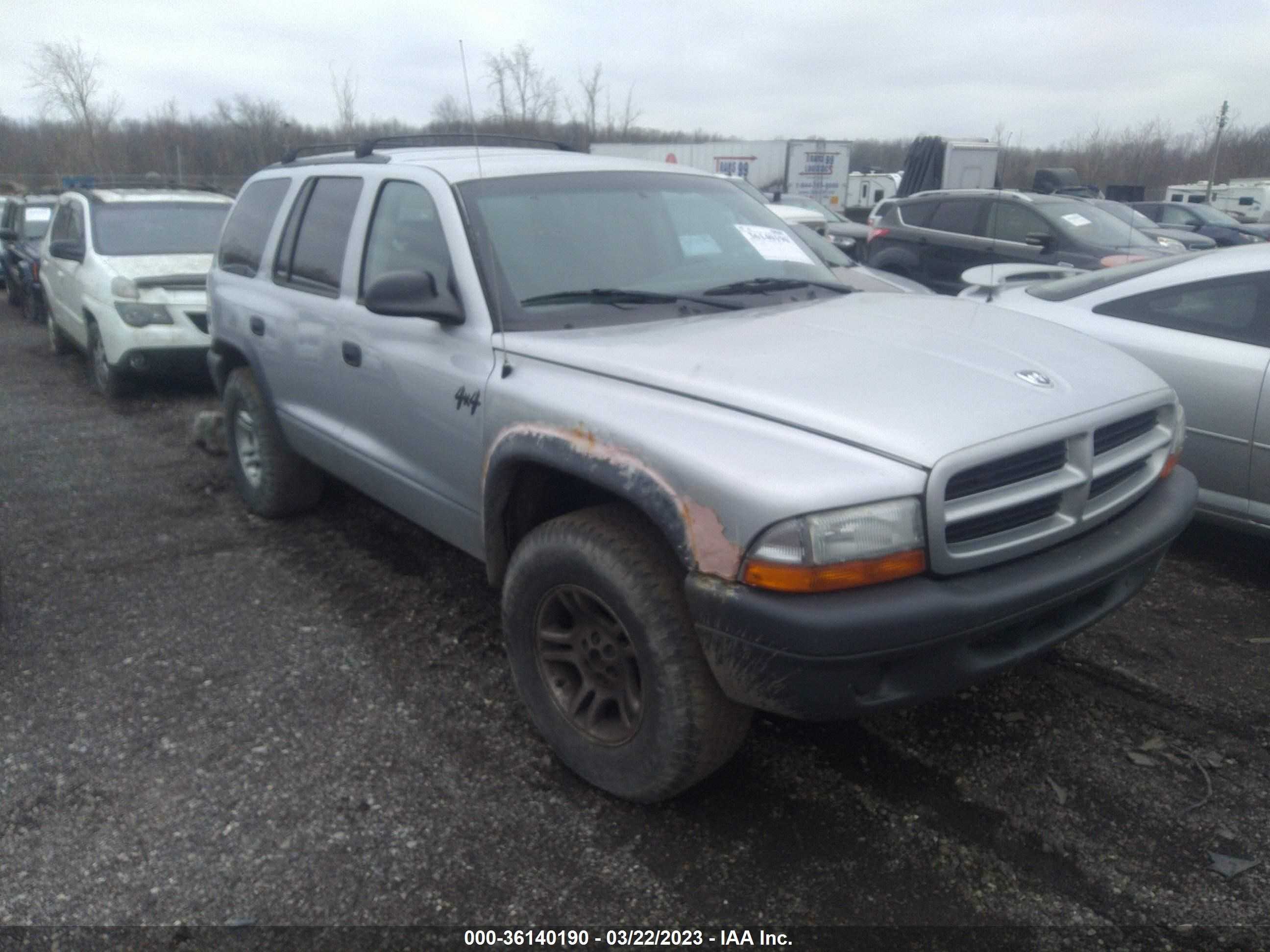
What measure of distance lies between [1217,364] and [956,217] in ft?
21.5

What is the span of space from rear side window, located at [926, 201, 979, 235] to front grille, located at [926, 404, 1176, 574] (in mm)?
7829

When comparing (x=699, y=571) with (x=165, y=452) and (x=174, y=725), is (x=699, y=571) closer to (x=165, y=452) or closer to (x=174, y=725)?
(x=174, y=725)

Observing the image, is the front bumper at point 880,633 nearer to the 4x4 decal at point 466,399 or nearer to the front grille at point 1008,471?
the front grille at point 1008,471

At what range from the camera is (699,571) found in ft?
7.72

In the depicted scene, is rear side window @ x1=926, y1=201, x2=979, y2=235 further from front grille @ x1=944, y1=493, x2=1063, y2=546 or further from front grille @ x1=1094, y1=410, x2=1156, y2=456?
front grille @ x1=944, y1=493, x2=1063, y2=546

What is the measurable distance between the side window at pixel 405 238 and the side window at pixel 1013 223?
6913 millimetres

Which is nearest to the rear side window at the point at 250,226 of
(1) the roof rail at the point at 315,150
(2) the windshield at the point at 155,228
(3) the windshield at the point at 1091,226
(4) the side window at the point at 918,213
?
(1) the roof rail at the point at 315,150

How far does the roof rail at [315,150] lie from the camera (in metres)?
4.90

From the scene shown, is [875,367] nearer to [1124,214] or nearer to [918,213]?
[918,213]

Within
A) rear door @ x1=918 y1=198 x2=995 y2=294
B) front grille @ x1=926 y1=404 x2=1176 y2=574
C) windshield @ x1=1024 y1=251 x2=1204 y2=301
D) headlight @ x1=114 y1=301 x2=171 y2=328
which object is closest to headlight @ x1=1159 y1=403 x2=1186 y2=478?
front grille @ x1=926 y1=404 x2=1176 y2=574

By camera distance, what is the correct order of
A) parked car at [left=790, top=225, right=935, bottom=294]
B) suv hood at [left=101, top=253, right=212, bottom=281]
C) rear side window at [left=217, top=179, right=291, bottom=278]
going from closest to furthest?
rear side window at [left=217, top=179, right=291, bottom=278] → parked car at [left=790, top=225, right=935, bottom=294] → suv hood at [left=101, top=253, right=212, bottom=281]

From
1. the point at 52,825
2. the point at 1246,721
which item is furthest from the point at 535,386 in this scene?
the point at 1246,721

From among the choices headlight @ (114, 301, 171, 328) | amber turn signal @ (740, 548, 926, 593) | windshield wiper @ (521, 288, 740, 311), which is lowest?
headlight @ (114, 301, 171, 328)

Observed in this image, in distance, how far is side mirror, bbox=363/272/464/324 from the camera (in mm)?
3105
